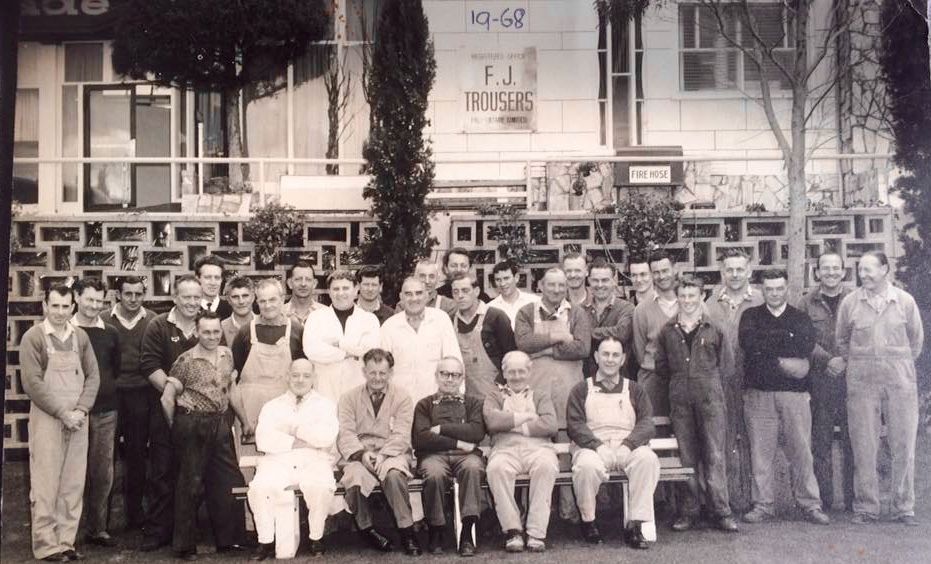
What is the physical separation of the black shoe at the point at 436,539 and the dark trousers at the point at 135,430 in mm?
1647

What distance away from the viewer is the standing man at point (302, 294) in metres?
5.55

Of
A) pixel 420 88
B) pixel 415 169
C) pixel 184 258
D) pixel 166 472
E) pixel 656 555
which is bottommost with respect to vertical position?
pixel 656 555

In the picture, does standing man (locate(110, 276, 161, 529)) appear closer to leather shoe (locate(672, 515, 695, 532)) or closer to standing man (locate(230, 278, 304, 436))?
standing man (locate(230, 278, 304, 436))

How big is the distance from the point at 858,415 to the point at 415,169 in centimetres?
282

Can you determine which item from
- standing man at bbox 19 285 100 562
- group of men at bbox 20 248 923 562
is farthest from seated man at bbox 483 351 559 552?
standing man at bbox 19 285 100 562

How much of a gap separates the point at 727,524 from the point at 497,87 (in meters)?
2.84

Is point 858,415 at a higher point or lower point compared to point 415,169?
lower

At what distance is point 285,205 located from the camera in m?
5.81

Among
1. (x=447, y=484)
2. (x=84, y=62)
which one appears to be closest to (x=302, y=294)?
(x=447, y=484)

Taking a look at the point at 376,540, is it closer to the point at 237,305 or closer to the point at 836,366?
the point at 237,305

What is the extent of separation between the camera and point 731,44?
607 centimetres

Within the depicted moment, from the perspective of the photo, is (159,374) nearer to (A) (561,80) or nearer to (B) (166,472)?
(B) (166,472)

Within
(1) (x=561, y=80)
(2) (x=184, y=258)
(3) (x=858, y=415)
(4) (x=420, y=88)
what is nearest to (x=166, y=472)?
(2) (x=184, y=258)

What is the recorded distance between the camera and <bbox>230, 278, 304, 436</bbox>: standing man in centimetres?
535
